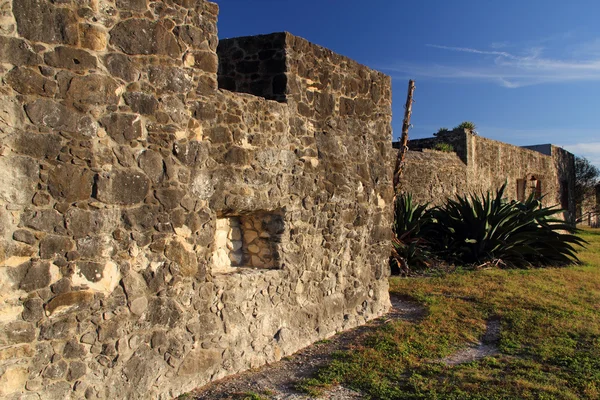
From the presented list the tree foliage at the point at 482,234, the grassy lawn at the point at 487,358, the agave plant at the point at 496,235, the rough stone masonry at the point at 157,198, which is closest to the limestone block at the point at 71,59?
the rough stone masonry at the point at 157,198

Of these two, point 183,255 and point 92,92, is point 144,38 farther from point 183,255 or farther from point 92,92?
point 183,255

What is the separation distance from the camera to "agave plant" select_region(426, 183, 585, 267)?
11984 millimetres

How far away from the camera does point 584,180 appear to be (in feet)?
95.3

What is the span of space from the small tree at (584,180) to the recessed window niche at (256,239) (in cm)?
2641

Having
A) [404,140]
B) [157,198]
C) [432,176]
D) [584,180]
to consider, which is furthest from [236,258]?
[584,180]

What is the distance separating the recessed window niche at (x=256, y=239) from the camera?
5.75 metres

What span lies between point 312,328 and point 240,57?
311 cm

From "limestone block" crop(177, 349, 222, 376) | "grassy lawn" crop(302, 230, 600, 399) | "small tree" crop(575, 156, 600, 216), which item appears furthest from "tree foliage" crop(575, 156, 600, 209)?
"limestone block" crop(177, 349, 222, 376)

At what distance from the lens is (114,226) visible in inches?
166

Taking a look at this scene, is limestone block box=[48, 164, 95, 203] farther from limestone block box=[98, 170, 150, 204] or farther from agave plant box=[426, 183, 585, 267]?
agave plant box=[426, 183, 585, 267]

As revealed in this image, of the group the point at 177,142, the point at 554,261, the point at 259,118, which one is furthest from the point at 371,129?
the point at 554,261

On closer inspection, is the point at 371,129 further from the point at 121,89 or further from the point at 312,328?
the point at 121,89

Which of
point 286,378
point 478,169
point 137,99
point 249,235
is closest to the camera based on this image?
point 137,99

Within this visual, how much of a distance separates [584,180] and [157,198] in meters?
29.2
